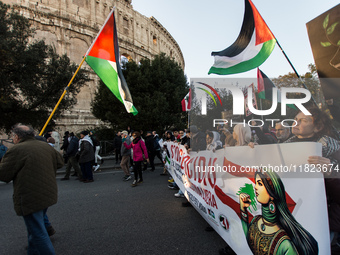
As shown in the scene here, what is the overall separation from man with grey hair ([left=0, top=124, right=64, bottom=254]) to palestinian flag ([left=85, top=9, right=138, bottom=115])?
8.60ft

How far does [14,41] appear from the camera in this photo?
474 inches

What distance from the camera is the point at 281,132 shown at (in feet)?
8.52

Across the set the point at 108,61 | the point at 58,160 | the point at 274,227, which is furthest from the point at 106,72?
the point at 274,227

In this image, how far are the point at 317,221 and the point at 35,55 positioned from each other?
15.4 meters

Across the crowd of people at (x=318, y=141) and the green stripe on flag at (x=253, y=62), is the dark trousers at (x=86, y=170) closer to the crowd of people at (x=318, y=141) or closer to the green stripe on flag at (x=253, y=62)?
the green stripe on flag at (x=253, y=62)

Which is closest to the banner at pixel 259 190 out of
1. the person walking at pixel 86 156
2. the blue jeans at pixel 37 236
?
the blue jeans at pixel 37 236

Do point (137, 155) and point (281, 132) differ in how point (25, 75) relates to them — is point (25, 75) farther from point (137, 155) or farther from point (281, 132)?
point (281, 132)

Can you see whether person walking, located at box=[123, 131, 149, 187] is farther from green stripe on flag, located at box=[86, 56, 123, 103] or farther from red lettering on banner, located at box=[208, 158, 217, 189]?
red lettering on banner, located at box=[208, 158, 217, 189]

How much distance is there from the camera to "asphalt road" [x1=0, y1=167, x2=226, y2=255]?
313 cm

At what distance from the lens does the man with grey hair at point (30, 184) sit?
102 inches

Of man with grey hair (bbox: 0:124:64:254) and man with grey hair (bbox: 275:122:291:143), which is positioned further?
man with grey hair (bbox: 0:124:64:254)

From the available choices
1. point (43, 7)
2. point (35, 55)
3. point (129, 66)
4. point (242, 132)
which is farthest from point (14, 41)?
point (43, 7)

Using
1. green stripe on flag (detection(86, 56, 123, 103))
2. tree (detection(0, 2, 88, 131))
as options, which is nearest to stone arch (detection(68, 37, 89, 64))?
tree (detection(0, 2, 88, 131))

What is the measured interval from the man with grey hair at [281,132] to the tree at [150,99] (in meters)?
13.8
